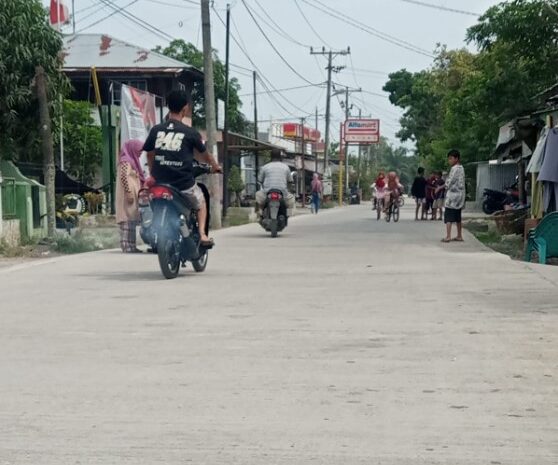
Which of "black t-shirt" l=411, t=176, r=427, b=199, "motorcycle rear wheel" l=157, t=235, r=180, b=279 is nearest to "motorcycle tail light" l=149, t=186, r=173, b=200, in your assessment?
"motorcycle rear wheel" l=157, t=235, r=180, b=279

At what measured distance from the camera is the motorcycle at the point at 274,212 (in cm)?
1852

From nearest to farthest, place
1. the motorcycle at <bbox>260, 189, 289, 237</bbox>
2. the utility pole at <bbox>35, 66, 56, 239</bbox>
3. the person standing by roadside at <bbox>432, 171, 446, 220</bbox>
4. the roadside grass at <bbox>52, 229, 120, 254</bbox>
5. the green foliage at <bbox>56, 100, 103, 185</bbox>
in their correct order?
1. the roadside grass at <bbox>52, 229, 120, 254</bbox>
2. the utility pole at <bbox>35, 66, 56, 239</bbox>
3. the motorcycle at <bbox>260, 189, 289, 237</bbox>
4. the person standing by roadside at <bbox>432, 171, 446, 220</bbox>
5. the green foliage at <bbox>56, 100, 103, 185</bbox>

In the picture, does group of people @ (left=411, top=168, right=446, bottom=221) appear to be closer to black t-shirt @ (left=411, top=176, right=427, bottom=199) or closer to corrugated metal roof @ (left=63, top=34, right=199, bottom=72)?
black t-shirt @ (left=411, top=176, right=427, bottom=199)

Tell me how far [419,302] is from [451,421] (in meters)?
3.72

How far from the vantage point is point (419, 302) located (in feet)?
26.5

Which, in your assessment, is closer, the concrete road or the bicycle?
the concrete road

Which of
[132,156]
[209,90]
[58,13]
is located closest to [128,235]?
[132,156]

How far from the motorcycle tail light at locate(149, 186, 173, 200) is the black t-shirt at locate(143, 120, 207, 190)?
0.24 metres

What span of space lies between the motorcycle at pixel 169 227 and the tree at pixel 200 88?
3641cm

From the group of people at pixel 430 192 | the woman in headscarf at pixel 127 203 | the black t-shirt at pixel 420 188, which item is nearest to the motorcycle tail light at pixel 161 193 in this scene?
the woman in headscarf at pixel 127 203

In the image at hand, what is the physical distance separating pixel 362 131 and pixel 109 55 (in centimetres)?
4301

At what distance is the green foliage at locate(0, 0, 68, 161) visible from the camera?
17.1 meters

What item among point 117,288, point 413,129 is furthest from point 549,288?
point 413,129

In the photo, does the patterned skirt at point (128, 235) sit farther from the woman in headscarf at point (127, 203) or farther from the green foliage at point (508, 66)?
the green foliage at point (508, 66)
